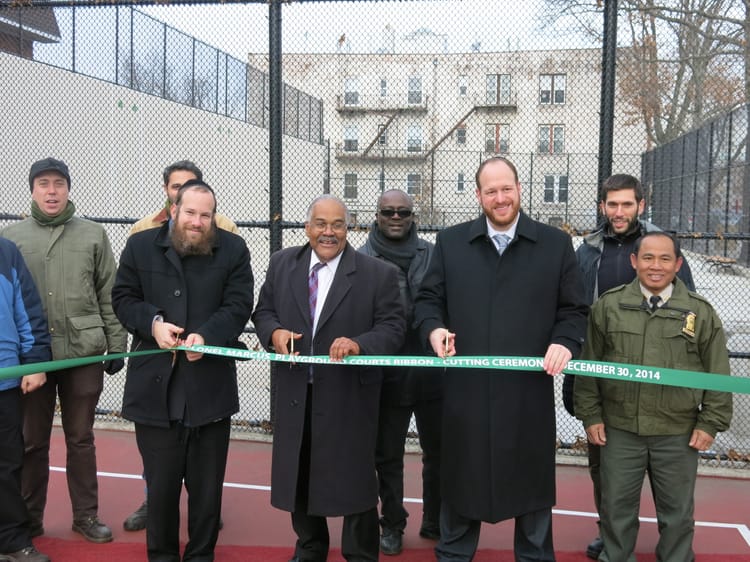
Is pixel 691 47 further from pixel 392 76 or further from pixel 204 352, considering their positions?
pixel 204 352

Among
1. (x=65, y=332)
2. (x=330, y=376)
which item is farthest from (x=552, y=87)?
(x=65, y=332)

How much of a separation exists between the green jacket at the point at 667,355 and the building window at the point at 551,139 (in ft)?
11.8

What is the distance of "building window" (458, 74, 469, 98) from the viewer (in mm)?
5852

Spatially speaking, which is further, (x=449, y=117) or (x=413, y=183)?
(x=413, y=183)

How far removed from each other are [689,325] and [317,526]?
2.18 metres

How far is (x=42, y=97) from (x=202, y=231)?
9809 millimetres

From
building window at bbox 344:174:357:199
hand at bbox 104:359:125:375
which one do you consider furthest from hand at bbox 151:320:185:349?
building window at bbox 344:174:357:199

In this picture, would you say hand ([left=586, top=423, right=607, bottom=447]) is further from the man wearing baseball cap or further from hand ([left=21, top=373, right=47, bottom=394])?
hand ([left=21, top=373, right=47, bottom=394])

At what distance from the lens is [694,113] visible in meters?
16.5

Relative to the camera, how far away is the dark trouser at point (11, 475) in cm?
374

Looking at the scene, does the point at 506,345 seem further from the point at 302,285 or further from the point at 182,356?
the point at 182,356

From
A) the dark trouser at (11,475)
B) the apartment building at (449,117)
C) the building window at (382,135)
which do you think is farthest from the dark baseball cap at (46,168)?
the building window at (382,135)

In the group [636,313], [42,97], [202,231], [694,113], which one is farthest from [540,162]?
[694,113]

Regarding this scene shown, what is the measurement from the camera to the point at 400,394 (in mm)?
4105
